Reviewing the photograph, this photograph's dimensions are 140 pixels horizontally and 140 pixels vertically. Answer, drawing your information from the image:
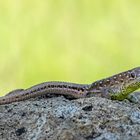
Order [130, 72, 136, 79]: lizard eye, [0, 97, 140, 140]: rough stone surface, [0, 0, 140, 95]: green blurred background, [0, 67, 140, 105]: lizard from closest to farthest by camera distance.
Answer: [0, 97, 140, 140]: rough stone surface → [0, 67, 140, 105]: lizard → [130, 72, 136, 79]: lizard eye → [0, 0, 140, 95]: green blurred background

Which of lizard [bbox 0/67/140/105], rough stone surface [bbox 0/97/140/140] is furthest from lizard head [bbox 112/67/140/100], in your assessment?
rough stone surface [bbox 0/97/140/140]

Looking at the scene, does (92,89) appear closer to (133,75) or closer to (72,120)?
(133,75)

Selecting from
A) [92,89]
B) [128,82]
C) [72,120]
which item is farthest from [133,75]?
[72,120]

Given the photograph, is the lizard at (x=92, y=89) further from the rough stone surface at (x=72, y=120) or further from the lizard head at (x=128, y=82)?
the rough stone surface at (x=72, y=120)

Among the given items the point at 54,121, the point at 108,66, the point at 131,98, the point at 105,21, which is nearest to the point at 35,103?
the point at 54,121

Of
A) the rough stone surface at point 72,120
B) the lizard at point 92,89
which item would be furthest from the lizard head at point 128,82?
the rough stone surface at point 72,120

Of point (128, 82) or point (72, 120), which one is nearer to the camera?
point (72, 120)

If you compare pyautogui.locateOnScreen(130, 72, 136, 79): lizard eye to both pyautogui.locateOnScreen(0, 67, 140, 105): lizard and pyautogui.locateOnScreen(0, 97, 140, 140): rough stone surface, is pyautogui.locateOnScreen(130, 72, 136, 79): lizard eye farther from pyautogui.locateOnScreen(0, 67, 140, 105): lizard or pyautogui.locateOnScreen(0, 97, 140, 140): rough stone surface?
pyautogui.locateOnScreen(0, 97, 140, 140): rough stone surface
